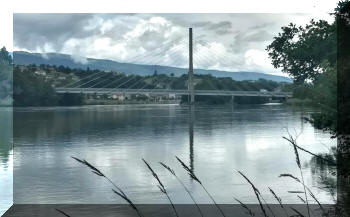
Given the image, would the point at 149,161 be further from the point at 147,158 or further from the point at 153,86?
the point at 153,86

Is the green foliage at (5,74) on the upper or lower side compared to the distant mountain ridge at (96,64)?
lower

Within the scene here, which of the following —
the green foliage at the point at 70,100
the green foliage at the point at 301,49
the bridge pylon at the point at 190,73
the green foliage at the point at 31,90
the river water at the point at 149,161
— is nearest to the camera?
the river water at the point at 149,161

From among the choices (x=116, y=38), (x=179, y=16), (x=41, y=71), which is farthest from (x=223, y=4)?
(x=116, y=38)

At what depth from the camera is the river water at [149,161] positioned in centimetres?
823

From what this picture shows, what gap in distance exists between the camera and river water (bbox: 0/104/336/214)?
8.23m

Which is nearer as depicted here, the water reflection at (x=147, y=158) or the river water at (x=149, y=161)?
the river water at (x=149, y=161)

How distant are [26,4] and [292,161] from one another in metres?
8.16

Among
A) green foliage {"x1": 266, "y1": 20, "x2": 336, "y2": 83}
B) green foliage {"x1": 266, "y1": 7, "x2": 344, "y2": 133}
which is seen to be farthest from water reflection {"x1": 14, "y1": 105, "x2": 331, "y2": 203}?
green foliage {"x1": 266, "y1": 20, "x2": 336, "y2": 83}

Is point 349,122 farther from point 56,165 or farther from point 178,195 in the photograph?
point 56,165

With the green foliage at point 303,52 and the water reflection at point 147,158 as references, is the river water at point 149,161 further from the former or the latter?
the green foliage at point 303,52

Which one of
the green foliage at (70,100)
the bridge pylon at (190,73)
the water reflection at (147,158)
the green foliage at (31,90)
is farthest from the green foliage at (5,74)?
the bridge pylon at (190,73)

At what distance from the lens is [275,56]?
15570 mm

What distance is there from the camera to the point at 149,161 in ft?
46.8

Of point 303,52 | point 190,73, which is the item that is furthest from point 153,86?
point 303,52
